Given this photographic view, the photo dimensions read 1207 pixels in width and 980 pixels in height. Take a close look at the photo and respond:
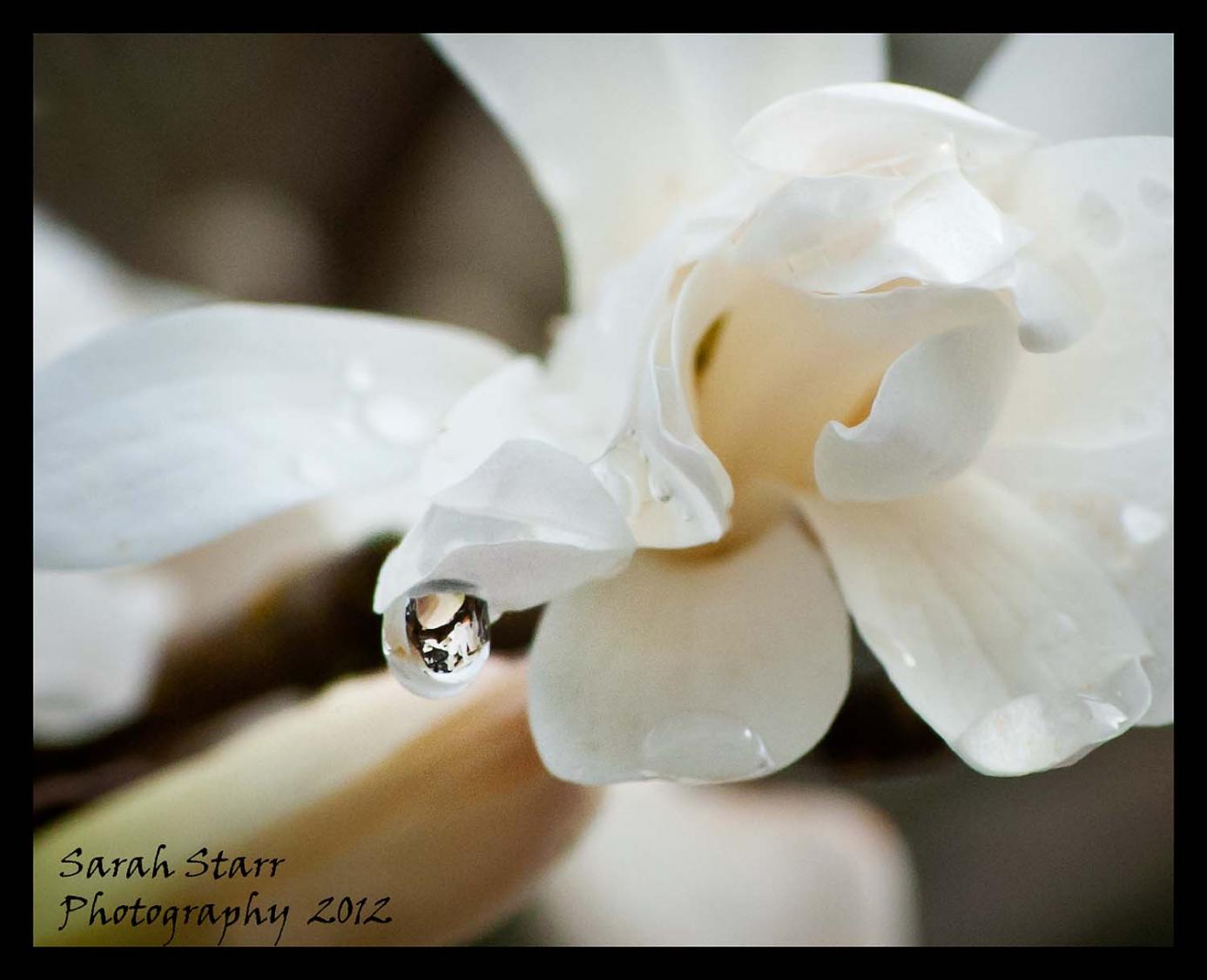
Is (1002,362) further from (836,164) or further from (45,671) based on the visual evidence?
(45,671)

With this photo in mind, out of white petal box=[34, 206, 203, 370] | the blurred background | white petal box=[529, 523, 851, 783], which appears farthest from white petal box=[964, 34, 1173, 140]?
white petal box=[34, 206, 203, 370]

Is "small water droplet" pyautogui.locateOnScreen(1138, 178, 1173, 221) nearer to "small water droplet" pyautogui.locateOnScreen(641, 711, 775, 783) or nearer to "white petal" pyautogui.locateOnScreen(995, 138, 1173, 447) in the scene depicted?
"white petal" pyautogui.locateOnScreen(995, 138, 1173, 447)

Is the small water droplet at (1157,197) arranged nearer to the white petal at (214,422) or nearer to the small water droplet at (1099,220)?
the small water droplet at (1099,220)

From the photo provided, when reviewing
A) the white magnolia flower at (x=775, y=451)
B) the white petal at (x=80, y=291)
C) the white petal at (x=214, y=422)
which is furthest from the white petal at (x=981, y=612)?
the white petal at (x=80, y=291)

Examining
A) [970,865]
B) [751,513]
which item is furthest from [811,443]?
[970,865]

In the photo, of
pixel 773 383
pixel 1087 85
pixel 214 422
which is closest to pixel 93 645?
pixel 214 422

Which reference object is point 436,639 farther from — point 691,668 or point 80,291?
point 80,291
